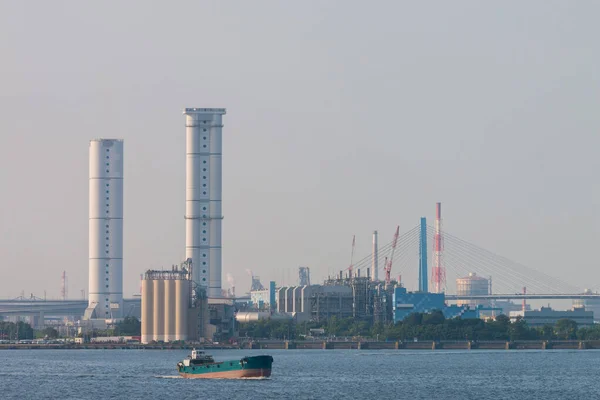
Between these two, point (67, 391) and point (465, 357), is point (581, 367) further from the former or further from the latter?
point (67, 391)

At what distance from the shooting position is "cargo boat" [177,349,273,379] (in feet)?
353

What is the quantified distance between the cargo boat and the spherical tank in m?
72.3

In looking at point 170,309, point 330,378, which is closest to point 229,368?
point 330,378

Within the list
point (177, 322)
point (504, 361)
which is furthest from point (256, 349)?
point (504, 361)

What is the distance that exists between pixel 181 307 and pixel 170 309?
1601 mm

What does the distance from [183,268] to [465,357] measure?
1917 inches

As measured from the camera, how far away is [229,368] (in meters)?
108

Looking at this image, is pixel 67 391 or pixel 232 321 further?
pixel 232 321

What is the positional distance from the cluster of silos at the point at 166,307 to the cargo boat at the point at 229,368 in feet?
237

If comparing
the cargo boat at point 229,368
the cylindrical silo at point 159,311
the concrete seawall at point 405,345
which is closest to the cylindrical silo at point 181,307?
the cylindrical silo at point 159,311

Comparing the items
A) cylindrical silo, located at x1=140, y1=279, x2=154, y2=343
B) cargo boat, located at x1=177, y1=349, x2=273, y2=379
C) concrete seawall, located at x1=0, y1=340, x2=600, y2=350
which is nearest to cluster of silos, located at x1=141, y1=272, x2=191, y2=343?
cylindrical silo, located at x1=140, y1=279, x2=154, y2=343

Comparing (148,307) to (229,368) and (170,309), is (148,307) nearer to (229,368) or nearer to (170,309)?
(170,309)

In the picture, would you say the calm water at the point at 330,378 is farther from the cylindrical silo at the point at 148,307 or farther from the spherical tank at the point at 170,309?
the cylindrical silo at the point at 148,307

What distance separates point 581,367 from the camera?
13250 centimetres
